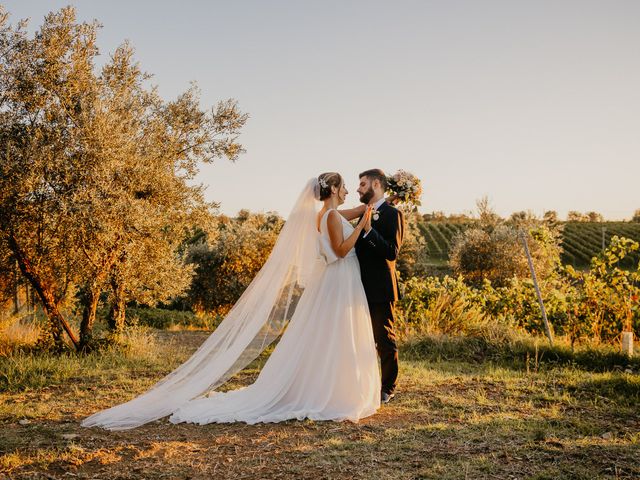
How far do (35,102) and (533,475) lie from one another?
8.94 m

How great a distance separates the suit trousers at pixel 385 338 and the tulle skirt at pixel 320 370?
0.22 meters

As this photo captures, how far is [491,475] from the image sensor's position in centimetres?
411

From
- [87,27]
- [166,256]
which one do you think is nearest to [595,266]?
A: [166,256]

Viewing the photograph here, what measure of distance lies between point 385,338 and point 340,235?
4.47 feet

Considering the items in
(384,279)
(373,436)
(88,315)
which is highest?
(384,279)

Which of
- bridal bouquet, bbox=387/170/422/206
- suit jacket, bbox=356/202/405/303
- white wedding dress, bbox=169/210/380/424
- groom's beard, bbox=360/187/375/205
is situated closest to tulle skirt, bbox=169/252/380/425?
white wedding dress, bbox=169/210/380/424

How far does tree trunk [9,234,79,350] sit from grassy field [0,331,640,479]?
5.01 feet

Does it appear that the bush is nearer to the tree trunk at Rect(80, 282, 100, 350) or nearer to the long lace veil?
the tree trunk at Rect(80, 282, 100, 350)

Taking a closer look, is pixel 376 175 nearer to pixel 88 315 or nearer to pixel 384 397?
pixel 384 397

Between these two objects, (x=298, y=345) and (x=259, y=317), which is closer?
(x=298, y=345)

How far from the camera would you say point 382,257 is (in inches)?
247

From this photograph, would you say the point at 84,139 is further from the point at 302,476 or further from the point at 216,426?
the point at 302,476

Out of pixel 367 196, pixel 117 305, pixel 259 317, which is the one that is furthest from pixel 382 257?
pixel 117 305

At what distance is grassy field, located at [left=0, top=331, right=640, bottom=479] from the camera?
4.30 m
